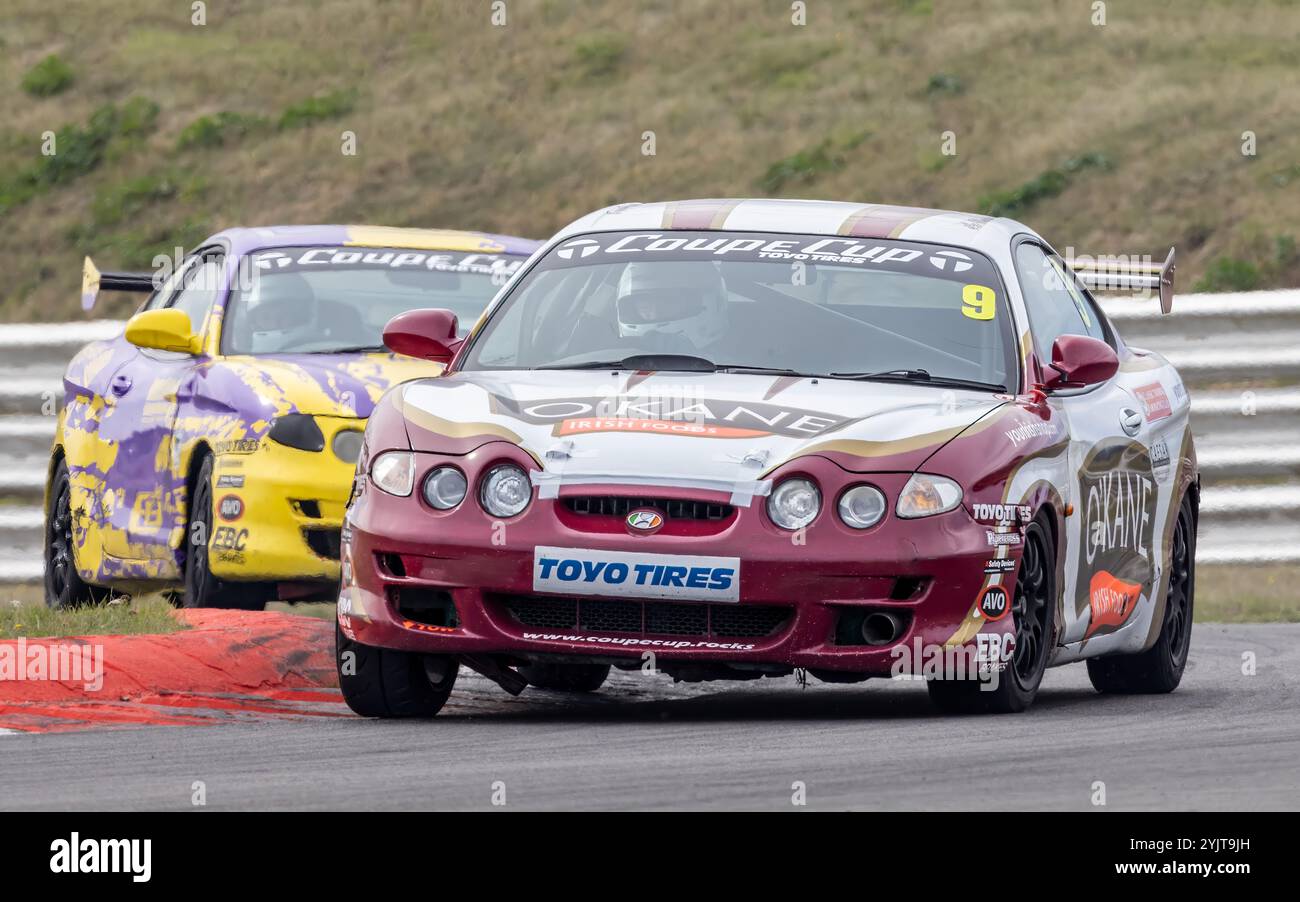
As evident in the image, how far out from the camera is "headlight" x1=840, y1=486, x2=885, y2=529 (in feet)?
24.0

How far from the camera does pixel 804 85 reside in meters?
25.6

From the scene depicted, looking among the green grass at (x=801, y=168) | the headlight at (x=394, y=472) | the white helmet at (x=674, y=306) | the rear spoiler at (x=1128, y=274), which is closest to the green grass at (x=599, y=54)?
the green grass at (x=801, y=168)

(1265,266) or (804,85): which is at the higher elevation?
(804,85)

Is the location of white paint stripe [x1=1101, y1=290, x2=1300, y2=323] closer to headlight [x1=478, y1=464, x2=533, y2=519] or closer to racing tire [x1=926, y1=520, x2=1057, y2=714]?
racing tire [x1=926, y1=520, x2=1057, y2=714]

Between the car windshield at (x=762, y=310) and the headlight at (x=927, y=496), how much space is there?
740mm

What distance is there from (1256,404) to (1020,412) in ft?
23.0

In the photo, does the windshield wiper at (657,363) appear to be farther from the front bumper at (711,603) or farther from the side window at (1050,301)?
the side window at (1050,301)

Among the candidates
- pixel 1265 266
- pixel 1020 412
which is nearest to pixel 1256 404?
pixel 1265 266

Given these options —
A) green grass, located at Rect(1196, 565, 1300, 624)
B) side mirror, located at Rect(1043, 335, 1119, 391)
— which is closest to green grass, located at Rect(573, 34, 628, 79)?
green grass, located at Rect(1196, 565, 1300, 624)

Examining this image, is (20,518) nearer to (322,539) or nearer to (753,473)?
(322,539)

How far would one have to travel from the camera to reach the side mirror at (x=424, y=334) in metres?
8.62

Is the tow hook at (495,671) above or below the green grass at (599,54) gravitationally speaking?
below

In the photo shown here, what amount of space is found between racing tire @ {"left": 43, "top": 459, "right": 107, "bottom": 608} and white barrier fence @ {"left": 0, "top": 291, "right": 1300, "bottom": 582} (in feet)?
7.91
